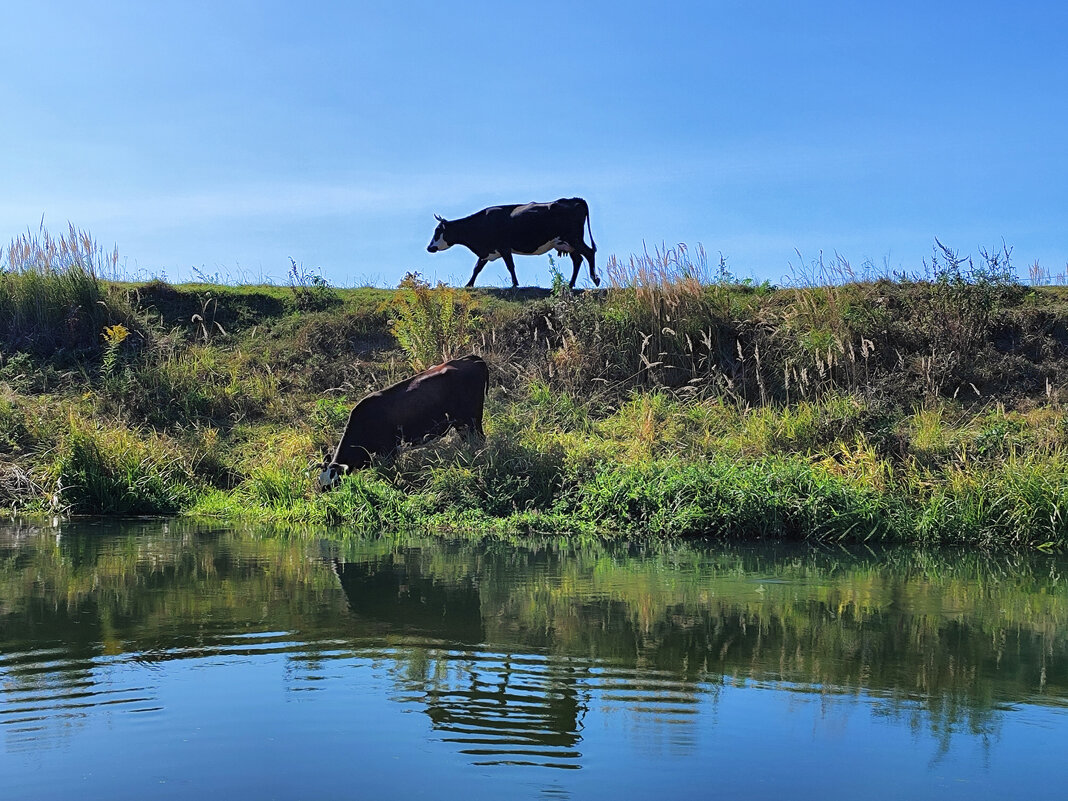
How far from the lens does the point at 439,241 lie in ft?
69.3

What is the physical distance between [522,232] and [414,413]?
331 inches

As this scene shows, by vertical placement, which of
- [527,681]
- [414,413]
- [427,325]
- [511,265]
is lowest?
[527,681]

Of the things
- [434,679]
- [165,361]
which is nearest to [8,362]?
[165,361]

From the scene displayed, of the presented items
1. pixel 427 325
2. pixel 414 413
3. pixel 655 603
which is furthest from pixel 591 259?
pixel 655 603

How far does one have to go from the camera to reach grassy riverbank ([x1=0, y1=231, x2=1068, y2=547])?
10.8 metres

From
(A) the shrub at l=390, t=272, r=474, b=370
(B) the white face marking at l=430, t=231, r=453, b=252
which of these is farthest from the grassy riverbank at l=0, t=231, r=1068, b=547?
(B) the white face marking at l=430, t=231, r=453, b=252

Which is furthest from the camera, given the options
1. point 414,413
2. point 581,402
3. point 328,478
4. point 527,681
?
point 581,402

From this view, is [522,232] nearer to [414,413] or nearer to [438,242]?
[438,242]

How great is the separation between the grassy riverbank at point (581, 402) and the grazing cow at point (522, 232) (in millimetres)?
872

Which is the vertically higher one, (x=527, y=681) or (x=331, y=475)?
(x=331, y=475)

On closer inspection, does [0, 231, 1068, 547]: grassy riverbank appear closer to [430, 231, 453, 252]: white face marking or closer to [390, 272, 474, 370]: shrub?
[390, 272, 474, 370]: shrub

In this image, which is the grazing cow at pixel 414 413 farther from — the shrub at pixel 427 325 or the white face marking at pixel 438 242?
the white face marking at pixel 438 242

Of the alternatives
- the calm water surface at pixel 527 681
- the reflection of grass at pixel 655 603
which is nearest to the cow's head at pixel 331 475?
the reflection of grass at pixel 655 603

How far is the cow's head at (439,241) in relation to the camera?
21.0 m
